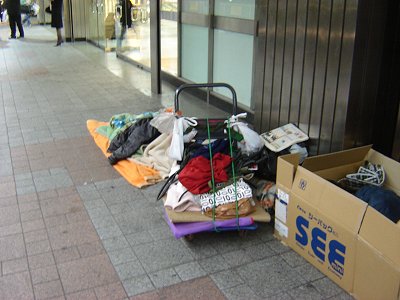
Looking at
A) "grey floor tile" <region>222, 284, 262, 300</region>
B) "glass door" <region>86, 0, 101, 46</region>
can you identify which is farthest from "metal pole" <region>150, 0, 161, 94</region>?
"glass door" <region>86, 0, 101, 46</region>

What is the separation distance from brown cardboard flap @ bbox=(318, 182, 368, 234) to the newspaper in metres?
1.01

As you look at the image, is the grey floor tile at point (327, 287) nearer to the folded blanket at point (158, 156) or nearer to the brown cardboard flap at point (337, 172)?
the brown cardboard flap at point (337, 172)

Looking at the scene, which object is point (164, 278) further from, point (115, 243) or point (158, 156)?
point (158, 156)

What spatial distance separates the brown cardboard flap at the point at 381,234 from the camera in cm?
245

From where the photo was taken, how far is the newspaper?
391 cm

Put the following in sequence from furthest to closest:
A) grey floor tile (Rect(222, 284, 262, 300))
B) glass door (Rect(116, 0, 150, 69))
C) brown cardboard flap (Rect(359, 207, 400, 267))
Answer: glass door (Rect(116, 0, 150, 69)) < grey floor tile (Rect(222, 284, 262, 300)) < brown cardboard flap (Rect(359, 207, 400, 267))

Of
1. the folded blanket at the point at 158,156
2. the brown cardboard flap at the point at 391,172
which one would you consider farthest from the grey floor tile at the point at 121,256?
the brown cardboard flap at the point at 391,172

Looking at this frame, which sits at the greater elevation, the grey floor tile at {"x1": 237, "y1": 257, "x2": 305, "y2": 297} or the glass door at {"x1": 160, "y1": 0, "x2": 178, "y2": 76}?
the glass door at {"x1": 160, "y1": 0, "x2": 178, "y2": 76}

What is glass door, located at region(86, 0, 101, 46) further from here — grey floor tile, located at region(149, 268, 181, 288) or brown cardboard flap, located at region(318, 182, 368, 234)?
brown cardboard flap, located at region(318, 182, 368, 234)

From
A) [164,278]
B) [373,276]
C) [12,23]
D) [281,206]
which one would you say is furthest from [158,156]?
[12,23]

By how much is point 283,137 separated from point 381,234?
164 cm

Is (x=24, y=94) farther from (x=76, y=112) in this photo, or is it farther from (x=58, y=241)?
(x=58, y=241)

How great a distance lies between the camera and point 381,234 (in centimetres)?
253

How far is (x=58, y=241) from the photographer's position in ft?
11.3
